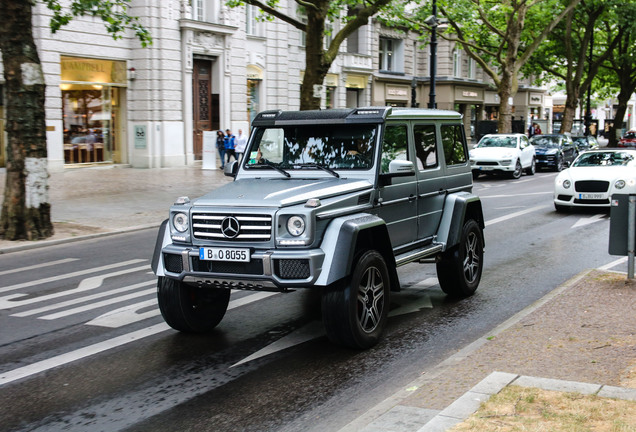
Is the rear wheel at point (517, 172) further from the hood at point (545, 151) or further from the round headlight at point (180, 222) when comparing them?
the round headlight at point (180, 222)

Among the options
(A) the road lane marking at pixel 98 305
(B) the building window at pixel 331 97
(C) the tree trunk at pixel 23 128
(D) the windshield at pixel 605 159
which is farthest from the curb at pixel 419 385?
(B) the building window at pixel 331 97

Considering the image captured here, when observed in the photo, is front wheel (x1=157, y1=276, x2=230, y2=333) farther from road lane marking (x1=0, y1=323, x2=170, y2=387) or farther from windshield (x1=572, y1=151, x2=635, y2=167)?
windshield (x1=572, y1=151, x2=635, y2=167)

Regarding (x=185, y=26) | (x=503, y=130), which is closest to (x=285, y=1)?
(x=185, y=26)

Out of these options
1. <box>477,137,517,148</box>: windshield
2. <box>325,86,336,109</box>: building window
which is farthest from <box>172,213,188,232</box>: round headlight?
<box>325,86,336,109</box>: building window

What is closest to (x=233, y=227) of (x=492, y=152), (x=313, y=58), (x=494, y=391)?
(x=494, y=391)

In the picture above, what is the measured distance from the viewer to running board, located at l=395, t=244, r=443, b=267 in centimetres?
754

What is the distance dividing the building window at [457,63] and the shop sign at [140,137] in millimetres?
31725

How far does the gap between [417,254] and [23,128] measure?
8256 millimetres

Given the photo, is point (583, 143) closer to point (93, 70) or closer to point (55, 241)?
point (93, 70)

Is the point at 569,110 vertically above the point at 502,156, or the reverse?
the point at 569,110

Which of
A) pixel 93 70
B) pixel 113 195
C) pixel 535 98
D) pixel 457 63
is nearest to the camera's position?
pixel 113 195

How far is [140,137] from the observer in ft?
100

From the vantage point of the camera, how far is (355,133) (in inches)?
297

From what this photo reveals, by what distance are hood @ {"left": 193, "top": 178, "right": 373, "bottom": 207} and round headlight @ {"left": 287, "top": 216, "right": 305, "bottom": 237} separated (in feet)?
0.53
